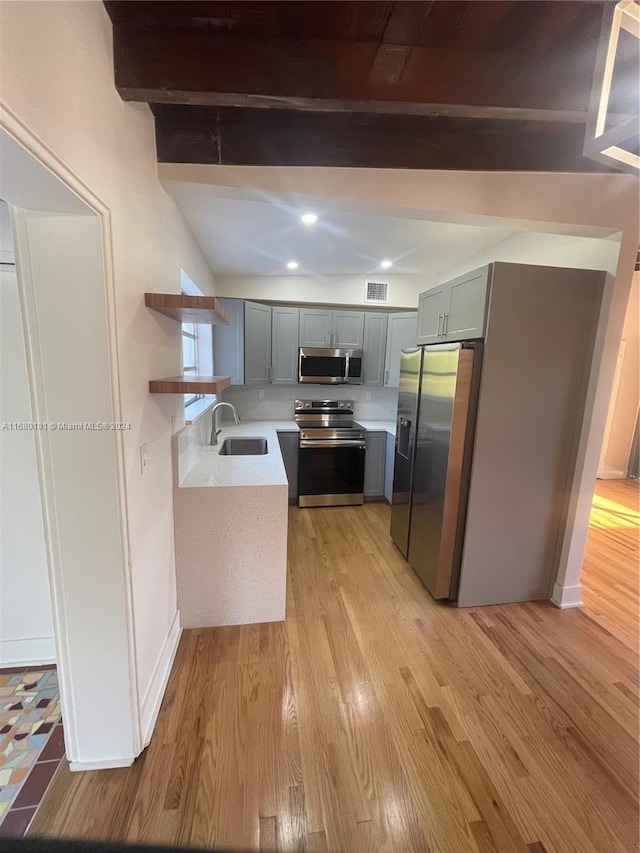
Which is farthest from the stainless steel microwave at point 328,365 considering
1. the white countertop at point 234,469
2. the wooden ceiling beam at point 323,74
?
the wooden ceiling beam at point 323,74

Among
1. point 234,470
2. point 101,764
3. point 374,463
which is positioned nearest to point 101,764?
point 101,764

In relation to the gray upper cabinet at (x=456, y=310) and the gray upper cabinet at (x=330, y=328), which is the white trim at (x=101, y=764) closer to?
the gray upper cabinet at (x=456, y=310)

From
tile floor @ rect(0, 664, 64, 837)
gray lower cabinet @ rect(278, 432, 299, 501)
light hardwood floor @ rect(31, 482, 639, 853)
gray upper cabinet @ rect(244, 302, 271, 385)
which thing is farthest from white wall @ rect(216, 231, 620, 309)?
tile floor @ rect(0, 664, 64, 837)

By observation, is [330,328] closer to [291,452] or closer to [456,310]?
[291,452]

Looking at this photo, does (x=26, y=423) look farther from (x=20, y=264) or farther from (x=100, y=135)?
(x=100, y=135)

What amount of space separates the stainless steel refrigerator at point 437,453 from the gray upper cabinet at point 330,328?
1309 mm

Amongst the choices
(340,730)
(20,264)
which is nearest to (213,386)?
(20,264)

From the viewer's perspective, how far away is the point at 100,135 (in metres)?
1.06

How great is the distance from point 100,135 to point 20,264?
1.52 ft

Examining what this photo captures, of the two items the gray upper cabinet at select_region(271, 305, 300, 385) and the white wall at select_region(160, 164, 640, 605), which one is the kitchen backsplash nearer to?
the gray upper cabinet at select_region(271, 305, 300, 385)

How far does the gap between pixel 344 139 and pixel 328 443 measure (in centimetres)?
258

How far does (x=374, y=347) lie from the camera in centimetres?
404

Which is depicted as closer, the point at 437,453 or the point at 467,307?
the point at 467,307

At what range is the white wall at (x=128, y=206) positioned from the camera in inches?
29.8
